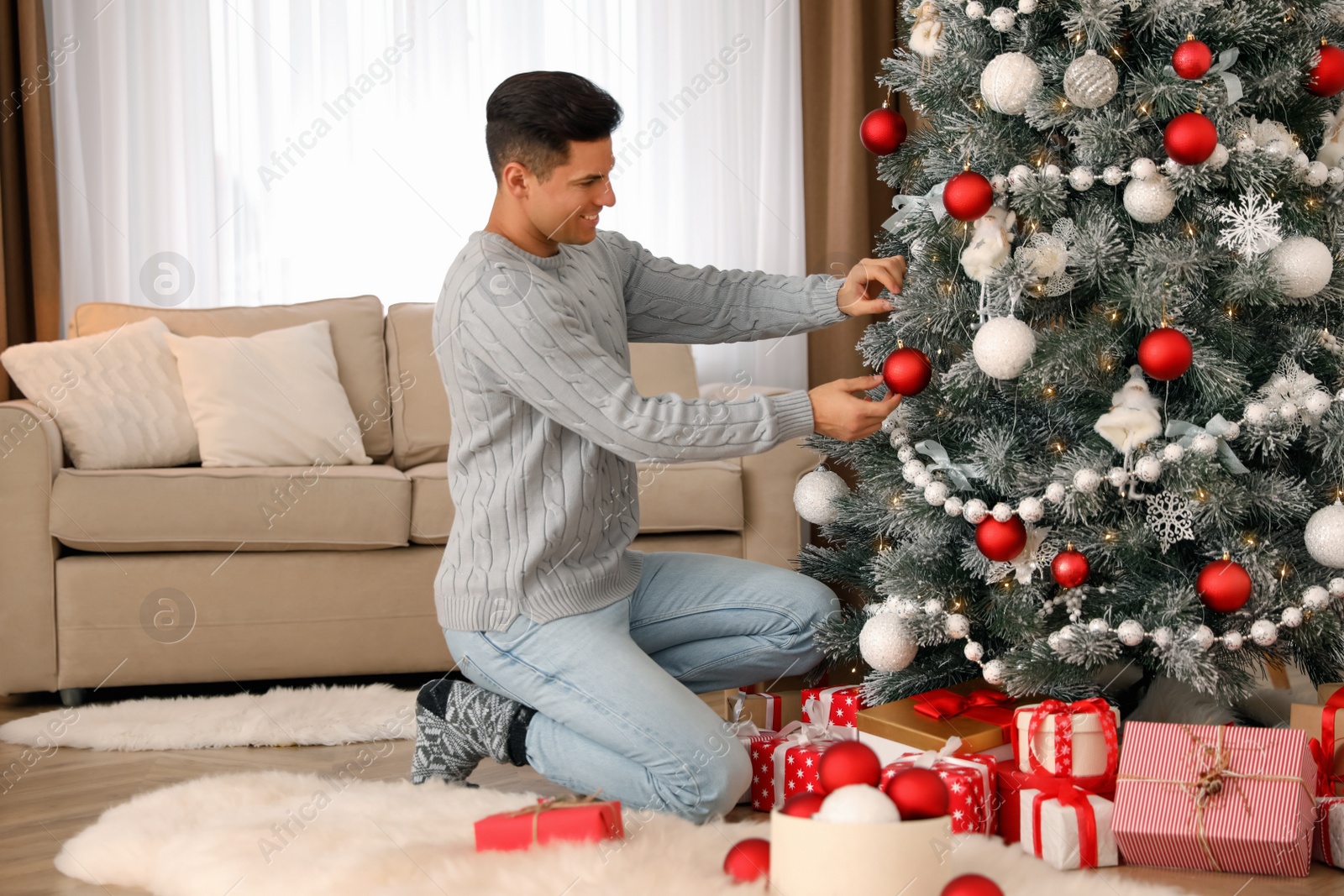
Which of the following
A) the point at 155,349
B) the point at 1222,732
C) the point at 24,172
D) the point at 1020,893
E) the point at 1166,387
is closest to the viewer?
the point at 1020,893

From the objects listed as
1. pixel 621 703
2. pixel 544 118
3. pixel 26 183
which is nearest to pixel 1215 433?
pixel 621 703

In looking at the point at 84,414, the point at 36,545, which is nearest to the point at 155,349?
the point at 84,414

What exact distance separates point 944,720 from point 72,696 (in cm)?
181

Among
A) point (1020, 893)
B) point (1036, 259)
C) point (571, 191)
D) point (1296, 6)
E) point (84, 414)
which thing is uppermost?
point (1296, 6)

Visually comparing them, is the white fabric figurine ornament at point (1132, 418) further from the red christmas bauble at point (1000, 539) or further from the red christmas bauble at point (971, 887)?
the red christmas bauble at point (971, 887)

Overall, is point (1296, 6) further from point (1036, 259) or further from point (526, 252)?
point (526, 252)

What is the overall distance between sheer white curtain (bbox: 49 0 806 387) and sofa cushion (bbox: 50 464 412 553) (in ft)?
4.13

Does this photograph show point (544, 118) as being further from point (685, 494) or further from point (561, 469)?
point (685, 494)

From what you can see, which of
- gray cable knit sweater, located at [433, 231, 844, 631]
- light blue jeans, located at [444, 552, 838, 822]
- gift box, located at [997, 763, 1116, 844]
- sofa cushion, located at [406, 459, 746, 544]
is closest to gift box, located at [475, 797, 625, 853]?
light blue jeans, located at [444, 552, 838, 822]

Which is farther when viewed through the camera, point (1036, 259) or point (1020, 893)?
point (1036, 259)

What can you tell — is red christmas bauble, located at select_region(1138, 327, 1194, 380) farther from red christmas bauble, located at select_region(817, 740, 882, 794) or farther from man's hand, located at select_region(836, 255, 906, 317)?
red christmas bauble, located at select_region(817, 740, 882, 794)

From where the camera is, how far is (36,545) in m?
2.46

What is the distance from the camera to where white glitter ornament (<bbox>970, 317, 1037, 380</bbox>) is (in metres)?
1.58

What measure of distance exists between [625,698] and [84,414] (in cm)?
163
